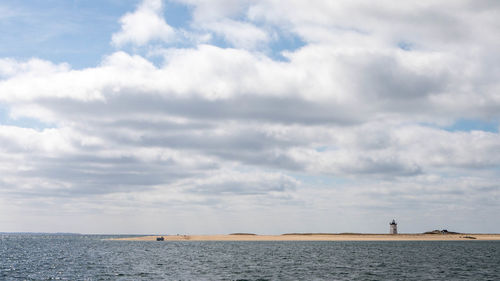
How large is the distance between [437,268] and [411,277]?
15.9 metres

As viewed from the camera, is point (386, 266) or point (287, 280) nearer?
point (287, 280)

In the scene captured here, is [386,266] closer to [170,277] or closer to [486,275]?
[486,275]

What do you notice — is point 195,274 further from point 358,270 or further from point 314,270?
point 358,270

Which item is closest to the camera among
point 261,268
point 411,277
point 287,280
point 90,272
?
point 287,280

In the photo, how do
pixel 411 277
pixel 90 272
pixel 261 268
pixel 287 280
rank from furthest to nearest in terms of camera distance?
pixel 261 268
pixel 90 272
pixel 411 277
pixel 287 280

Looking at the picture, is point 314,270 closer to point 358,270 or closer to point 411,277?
point 358,270

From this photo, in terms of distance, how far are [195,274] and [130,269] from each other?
14294mm

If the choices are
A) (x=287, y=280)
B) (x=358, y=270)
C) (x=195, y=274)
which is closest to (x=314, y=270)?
(x=358, y=270)

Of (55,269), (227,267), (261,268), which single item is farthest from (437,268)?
(55,269)

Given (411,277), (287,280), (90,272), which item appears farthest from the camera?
(90,272)

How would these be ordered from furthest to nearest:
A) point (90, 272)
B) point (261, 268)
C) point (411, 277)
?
1. point (261, 268)
2. point (90, 272)
3. point (411, 277)

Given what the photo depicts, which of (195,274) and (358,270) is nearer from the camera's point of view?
(195,274)

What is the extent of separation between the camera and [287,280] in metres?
62.2

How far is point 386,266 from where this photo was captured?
82938mm
